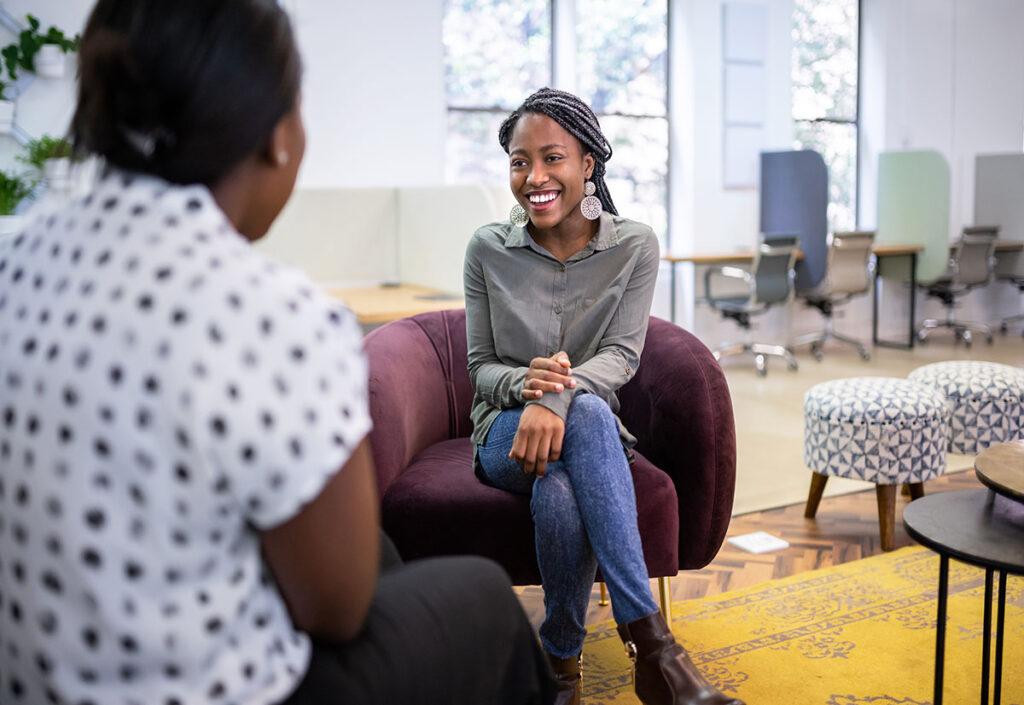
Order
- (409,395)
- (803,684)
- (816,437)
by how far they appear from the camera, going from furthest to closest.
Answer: (816,437) < (409,395) < (803,684)

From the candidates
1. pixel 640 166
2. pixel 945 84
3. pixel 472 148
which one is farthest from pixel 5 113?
A: pixel 945 84

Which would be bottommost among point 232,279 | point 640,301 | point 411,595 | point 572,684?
point 572,684

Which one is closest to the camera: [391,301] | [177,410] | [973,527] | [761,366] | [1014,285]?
[177,410]

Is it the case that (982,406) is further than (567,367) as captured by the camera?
Yes

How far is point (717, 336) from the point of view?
752 centimetres

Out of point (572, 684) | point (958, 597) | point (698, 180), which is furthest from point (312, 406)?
point (698, 180)

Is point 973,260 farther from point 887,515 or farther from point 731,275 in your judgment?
point 887,515

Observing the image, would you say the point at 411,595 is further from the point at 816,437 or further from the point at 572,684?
the point at 816,437

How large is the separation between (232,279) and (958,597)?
2261 millimetres

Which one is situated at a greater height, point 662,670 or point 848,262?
point 848,262

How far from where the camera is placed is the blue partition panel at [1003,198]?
27.0ft

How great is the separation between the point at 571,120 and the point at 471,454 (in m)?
0.76

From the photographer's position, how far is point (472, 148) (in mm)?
6848

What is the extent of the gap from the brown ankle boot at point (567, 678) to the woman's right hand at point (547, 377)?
1.57ft
